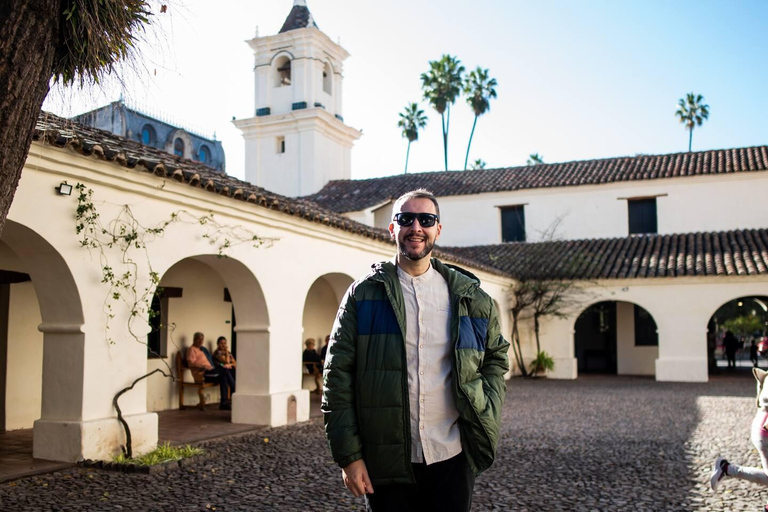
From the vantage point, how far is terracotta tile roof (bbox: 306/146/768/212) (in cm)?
2428

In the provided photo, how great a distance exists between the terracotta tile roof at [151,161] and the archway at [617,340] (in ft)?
46.9

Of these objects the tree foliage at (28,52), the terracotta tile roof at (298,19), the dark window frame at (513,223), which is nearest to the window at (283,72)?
the terracotta tile roof at (298,19)

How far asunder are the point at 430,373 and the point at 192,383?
32.6 ft

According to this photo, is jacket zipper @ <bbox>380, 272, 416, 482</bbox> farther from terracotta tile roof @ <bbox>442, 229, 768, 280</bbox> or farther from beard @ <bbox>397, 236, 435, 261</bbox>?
terracotta tile roof @ <bbox>442, 229, 768, 280</bbox>

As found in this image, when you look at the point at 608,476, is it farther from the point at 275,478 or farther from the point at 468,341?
the point at 468,341

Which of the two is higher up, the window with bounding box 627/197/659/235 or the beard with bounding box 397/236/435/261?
the window with bounding box 627/197/659/235

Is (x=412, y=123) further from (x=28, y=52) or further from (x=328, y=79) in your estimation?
(x=28, y=52)

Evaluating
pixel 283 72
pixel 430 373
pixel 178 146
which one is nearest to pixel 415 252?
pixel 430 373

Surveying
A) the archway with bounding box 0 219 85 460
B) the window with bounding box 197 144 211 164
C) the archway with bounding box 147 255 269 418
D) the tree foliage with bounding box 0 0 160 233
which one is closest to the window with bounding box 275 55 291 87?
the archway with bounding box 147 255 269 418

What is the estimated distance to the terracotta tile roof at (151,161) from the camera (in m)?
6.87

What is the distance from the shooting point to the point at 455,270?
3441mm

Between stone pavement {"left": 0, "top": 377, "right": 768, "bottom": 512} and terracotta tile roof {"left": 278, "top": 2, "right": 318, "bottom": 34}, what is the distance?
19521mm

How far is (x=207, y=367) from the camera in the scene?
1243 centimetres

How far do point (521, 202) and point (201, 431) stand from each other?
18158mm
